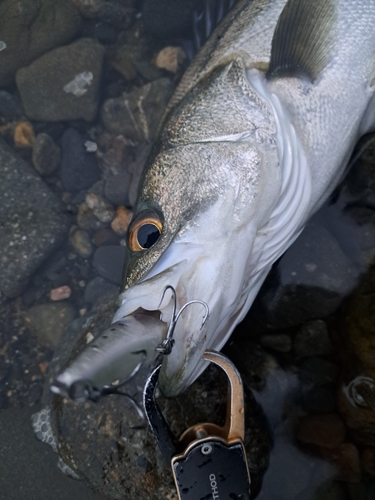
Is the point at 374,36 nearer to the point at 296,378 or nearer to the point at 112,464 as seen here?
the point at 296,378

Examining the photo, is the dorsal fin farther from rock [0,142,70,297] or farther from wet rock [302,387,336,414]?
rock [0,142,70,297]

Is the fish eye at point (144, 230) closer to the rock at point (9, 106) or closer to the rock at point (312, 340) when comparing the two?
the rock at point (312, 340)

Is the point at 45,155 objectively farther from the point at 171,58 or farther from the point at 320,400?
the point at 320,400

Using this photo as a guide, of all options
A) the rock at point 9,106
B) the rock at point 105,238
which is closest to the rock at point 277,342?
the rock at point 105,238

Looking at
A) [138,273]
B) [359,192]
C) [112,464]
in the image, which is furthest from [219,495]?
[359,192]

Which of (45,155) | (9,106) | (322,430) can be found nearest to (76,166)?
(45,155)

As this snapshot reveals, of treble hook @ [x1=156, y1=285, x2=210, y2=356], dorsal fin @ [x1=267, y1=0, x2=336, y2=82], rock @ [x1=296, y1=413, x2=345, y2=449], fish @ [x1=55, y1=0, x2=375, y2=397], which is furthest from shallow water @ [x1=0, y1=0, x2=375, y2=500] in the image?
treble hook @ [x1=156, y1=285, x2=210, y2=356]
